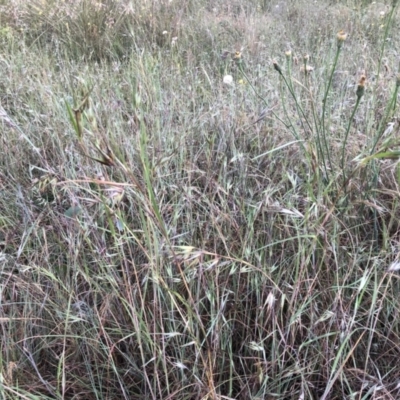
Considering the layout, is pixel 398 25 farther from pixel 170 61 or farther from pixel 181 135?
pixel 181 135

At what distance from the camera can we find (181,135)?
1.57m

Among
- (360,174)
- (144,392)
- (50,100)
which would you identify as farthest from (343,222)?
(50,100)

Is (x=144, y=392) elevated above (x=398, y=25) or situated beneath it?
situated beneath

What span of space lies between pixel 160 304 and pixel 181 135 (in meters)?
0.76

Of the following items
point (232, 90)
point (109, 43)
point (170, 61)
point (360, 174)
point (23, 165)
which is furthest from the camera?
point (109, 43)

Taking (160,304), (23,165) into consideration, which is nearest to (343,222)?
(160,304)

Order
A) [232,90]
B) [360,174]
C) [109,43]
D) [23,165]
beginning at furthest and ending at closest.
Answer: [109,43]
[232,90]
[23,165]
[360,174]

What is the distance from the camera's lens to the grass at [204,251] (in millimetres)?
917

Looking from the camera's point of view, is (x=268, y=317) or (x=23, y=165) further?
(x=23, y=165)

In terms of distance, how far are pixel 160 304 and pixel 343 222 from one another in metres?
0.55

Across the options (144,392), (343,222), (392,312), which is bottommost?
(144,392)

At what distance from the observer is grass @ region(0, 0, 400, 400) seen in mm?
917

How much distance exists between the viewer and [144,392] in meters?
0.96

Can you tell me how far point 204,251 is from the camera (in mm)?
807
